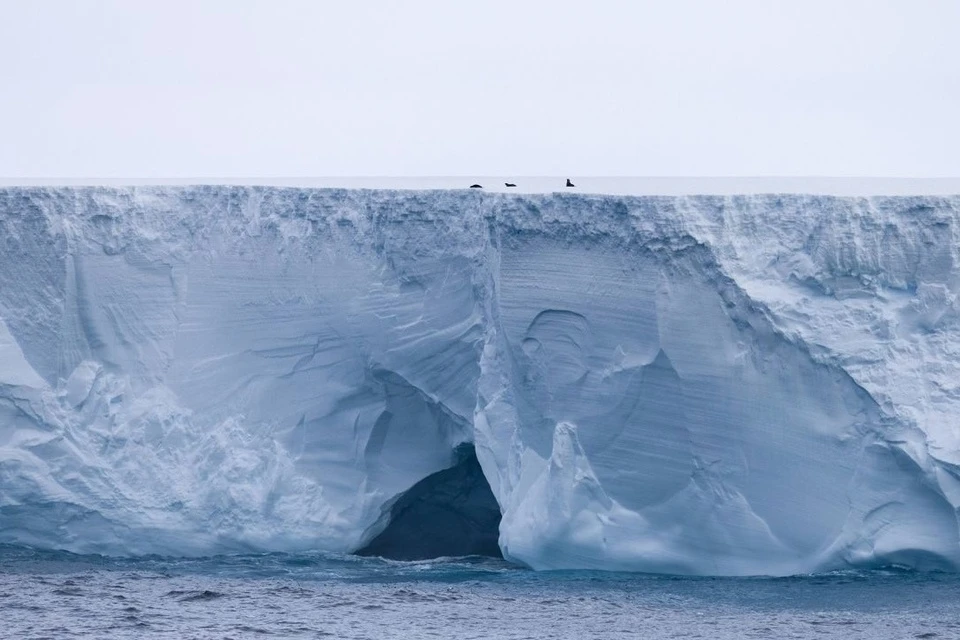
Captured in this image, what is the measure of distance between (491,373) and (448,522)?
5.77 ft

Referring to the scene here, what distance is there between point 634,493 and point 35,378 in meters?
4.81

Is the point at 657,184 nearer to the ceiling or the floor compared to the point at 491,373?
nearer to the ceiling

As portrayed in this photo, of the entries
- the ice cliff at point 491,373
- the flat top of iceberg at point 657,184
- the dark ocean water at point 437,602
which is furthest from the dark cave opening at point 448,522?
the flat top of iceberg at point 657,184

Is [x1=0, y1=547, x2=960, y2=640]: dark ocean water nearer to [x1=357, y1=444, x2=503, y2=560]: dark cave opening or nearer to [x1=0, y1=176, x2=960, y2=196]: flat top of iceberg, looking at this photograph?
[x1=357, y1=444, x2=503, y2=560]: dark cave opening

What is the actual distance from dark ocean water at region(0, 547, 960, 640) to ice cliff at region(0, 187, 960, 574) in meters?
0.34

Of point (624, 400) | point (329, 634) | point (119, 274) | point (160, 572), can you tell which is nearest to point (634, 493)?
point (624, 400)

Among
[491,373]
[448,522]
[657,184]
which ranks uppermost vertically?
[657,184]

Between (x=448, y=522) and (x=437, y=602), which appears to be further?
(x=448, y=522)

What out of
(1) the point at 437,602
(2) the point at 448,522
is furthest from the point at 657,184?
(1) the point at 437,602

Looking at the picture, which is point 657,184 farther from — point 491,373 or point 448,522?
point 448,522

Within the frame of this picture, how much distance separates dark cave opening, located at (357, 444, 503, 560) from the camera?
13461 mm

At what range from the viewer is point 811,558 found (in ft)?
37.8

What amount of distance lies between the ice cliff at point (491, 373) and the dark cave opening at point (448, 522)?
34 mm

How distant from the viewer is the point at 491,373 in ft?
40.8
